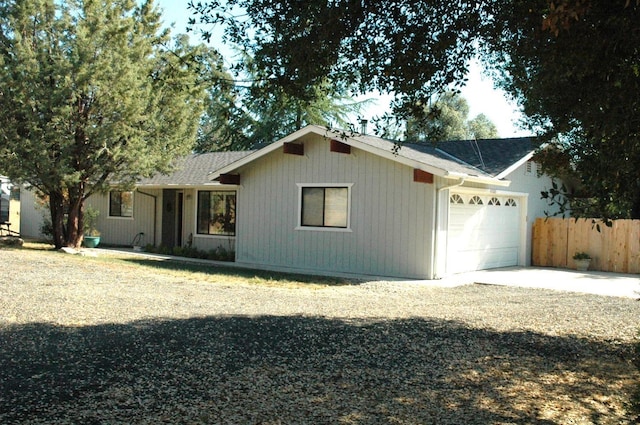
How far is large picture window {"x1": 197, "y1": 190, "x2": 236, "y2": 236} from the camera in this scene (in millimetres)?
20453

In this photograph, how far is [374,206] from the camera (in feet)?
51.3

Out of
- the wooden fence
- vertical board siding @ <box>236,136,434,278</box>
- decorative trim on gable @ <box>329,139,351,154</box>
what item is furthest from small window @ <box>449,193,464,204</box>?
the wooden fence

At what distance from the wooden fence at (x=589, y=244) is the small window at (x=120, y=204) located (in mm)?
14411

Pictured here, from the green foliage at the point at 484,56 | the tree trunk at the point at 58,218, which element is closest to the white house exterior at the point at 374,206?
the tree trunk at the point at 58,218

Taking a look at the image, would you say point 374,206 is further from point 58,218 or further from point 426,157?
point 58,218

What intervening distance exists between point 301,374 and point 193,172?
17668 millimetres

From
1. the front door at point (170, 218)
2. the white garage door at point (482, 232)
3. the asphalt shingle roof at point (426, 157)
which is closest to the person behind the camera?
the asphalt shingle roof at point (426, 157)

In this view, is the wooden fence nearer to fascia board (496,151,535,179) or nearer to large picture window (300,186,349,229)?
fascia board (496,151,535,179)

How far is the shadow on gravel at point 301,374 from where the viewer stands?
482cm

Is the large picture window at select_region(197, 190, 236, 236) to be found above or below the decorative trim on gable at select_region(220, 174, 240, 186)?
below

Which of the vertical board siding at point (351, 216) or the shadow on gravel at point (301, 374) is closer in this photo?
the shadow on gravel at point (301, 374)

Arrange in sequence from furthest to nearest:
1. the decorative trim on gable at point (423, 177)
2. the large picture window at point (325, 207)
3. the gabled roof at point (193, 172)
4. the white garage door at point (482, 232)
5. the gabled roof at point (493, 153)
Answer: the gabled roof at point (193, 172)
the gabled roof at point (493, 153)
the large picture window at point (325, 207)
the white garage door at point (482, 232)
the decorative trim on gable at point (423, 177)

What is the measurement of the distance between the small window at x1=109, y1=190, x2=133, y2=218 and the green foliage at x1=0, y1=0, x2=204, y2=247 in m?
4.02

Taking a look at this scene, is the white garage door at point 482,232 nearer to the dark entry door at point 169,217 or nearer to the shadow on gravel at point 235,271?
the shadow on gravel at point 235,271
